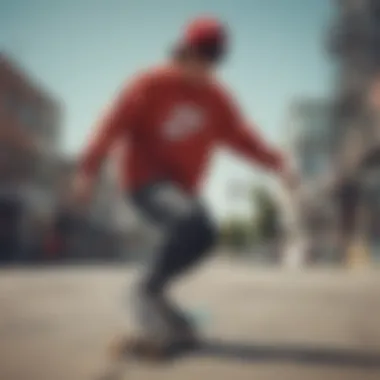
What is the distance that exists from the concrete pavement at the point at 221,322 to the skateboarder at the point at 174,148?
52mm

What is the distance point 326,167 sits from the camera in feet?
3.76

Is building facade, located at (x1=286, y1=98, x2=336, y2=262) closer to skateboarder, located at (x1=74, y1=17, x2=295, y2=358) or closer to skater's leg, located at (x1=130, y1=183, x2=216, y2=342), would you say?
skateboarder, located at (x1=74, y1=17, x2=295, y2=358)

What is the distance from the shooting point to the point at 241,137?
3.71 ft

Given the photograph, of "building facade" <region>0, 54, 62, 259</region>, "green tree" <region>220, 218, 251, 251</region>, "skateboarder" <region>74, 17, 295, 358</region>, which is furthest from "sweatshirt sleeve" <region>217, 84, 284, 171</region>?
"building facade" <region>0, 54, 62, 259</region>

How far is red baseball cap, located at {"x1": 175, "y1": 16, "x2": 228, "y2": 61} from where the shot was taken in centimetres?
112

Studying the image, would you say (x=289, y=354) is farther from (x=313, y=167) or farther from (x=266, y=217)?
(x=313, y=167)

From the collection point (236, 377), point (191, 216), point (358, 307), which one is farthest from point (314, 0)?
point (236, 377)

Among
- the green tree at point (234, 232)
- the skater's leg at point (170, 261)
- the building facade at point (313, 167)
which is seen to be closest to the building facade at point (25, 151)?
the skater's leg at point (170, 261)

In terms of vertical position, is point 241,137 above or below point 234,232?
above

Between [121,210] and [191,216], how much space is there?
0.45ft

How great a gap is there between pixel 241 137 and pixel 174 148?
13 centimetres

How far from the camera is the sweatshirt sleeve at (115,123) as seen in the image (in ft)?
3.52

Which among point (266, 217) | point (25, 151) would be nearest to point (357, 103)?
point (266, 217)

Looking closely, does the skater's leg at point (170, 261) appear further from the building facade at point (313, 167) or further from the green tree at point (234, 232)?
the building facade at point (313, 167)
